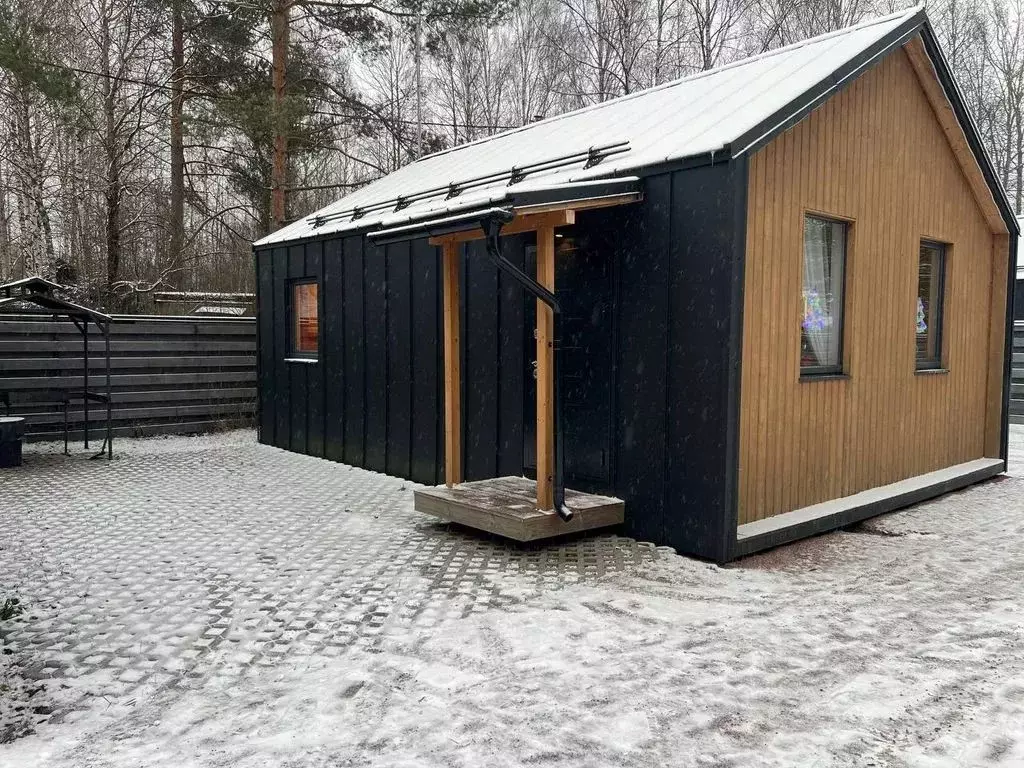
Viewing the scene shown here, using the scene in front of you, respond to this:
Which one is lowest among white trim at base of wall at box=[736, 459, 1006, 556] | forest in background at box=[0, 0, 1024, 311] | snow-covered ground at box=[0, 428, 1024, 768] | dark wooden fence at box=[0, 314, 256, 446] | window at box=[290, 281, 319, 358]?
snow-covered ground at box=[0, 428, 1024, 768]

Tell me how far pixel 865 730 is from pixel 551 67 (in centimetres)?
1952

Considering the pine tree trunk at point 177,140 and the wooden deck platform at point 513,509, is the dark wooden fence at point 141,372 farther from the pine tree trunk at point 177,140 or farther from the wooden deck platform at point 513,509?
the wooden deck platform at point 513,509

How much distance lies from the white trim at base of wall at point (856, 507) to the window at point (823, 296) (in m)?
0.99

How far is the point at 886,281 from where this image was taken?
6.45 metres

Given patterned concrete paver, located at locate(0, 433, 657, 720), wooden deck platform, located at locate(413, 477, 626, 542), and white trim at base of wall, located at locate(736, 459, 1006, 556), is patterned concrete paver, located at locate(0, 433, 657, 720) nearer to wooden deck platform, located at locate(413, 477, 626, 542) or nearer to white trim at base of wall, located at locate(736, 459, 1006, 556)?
wooden deck platform, located at locate(413, 477, 626, 542)

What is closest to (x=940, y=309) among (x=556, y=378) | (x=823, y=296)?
(x=823, y=296)

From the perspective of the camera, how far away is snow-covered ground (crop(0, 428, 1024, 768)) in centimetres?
276

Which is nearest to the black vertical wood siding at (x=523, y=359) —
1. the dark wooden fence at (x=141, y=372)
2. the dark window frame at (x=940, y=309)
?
the dark wooden fence at (x=141, y=372)

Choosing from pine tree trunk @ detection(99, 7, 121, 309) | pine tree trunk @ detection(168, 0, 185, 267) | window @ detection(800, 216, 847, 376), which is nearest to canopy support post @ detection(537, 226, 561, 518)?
window @ detection(800, 216, 847, 376)

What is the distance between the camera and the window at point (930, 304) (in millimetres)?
7121

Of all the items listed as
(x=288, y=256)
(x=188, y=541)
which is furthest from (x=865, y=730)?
(x=288, y=256)

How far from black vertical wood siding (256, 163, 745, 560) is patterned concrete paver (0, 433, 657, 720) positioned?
0.50m

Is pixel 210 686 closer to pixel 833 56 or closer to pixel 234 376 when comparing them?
pixel 833 56

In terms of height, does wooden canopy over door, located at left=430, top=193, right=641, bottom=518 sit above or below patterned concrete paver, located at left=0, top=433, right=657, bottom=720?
above
